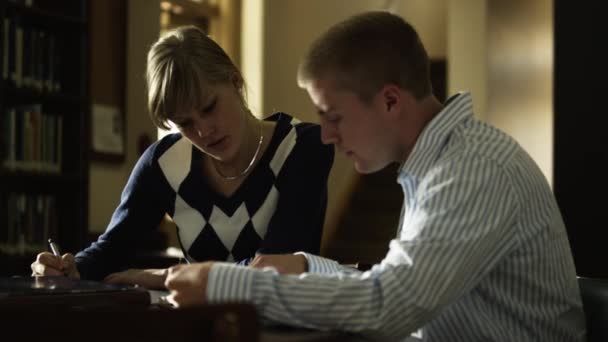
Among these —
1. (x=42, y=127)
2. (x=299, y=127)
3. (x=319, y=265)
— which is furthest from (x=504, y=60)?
(x=319, y=265)

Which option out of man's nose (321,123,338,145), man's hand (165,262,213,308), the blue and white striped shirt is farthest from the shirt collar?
man's hand (165,262,213,308)

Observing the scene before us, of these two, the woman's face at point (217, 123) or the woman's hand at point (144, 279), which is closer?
the woman's hand at point (144, 279)

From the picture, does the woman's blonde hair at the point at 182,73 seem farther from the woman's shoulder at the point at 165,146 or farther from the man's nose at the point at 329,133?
the man's nose at the point at 329,133

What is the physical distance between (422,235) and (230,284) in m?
0.23

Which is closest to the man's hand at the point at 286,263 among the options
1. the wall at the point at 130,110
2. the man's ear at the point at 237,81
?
the man's ear at the point at 237,81

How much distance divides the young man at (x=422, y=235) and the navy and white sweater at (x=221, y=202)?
1.64ft

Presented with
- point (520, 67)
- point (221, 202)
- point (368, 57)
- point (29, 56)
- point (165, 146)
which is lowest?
point (221, 202)

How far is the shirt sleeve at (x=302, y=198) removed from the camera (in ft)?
5.58

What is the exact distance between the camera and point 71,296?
1.14 meters

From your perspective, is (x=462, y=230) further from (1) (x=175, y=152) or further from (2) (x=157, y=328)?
(1) (x=175, y=152)

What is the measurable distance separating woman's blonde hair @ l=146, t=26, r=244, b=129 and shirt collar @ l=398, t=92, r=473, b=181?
0.66 metres

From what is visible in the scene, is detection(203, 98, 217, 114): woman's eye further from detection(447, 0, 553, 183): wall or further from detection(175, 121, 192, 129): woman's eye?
detection(447, 0, 553, 183): wall

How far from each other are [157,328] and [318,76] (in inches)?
21.7

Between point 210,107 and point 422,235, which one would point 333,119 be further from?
point 210,107
